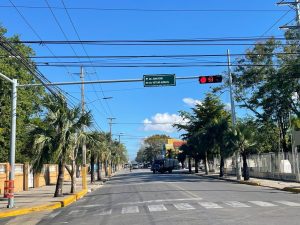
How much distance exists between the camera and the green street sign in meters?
24.3

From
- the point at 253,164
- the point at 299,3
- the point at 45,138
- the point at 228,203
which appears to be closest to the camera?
the point at 228,203

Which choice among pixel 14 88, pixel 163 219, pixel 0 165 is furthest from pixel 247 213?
pixel 0 165

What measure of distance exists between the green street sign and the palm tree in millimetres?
5972

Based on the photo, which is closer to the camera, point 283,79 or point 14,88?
point 14,88

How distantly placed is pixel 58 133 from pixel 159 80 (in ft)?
22.9

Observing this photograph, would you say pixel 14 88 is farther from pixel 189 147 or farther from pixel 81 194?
pixel 189 147

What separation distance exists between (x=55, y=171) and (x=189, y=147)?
24361 millimetres

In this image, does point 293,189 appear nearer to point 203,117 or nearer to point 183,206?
point 183,206

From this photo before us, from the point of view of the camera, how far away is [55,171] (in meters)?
51.4

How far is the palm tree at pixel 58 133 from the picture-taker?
26812 mm

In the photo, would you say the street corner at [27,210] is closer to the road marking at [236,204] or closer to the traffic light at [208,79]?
the road marking at [236,204]

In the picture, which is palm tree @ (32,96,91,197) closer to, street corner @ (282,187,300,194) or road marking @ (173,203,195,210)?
road marking @ (173,203,195,210)

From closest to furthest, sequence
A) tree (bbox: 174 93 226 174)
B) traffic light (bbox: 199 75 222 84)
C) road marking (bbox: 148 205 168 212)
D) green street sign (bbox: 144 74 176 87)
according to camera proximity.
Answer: road marking (bbox: 148 205 168 212) < traffic light (bbox: 199 75 222 84) < green street sign (bbox: 144 74 176 87) < tree (bbox: 174 93 226 174)

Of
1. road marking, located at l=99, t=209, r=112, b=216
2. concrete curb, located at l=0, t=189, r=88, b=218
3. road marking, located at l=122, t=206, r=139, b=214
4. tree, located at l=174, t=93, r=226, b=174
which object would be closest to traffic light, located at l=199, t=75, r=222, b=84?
road marking, located at l=122, t=206, r=139, b=214
